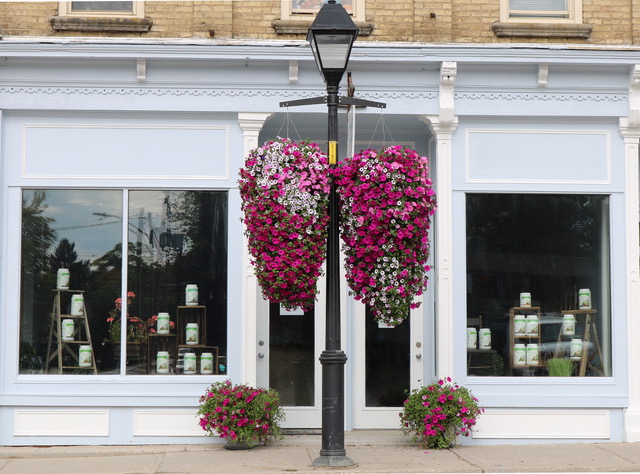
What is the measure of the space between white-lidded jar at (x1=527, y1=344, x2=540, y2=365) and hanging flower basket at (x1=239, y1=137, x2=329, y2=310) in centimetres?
330

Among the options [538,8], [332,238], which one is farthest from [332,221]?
[538,8]

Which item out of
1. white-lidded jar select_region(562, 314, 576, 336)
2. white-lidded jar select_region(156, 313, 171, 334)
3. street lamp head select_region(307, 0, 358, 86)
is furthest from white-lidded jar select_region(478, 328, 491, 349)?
street lamp head select_region(307, 0, 358, 86)

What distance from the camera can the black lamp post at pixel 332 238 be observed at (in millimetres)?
7953

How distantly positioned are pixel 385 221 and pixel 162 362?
11.2ft

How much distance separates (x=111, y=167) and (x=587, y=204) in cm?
539

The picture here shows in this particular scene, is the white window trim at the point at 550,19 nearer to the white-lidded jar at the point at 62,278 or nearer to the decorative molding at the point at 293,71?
the decorative molding at the point at 293,71

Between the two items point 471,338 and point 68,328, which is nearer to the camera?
point 68,328

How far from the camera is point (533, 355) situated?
10.4m

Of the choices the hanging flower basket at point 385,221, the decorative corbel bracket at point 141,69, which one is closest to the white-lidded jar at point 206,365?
the hanging flower basket at point 385,221

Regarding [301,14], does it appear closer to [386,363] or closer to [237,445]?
[386,363]

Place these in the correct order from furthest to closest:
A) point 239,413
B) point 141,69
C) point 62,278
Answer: point 62,278 < point 141,69 < point 239,413

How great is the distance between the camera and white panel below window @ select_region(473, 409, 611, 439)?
1001 centimetres

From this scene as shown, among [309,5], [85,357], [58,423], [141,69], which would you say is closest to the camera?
[58,423]

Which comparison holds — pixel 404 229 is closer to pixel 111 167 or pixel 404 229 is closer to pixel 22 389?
pixel 111 167
